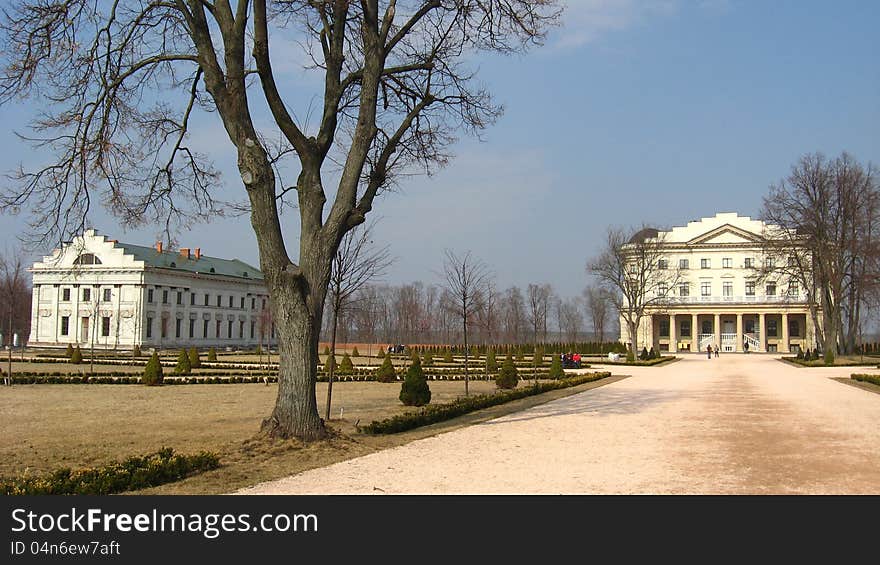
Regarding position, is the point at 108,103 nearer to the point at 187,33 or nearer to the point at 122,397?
the point at 187,33

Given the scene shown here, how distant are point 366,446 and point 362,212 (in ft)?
11.9

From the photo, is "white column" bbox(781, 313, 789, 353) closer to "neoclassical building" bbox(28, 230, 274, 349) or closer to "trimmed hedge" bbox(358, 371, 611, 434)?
"neoclassical building" bbox(28, 230, 274, 349)

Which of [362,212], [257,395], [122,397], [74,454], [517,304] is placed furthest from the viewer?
[517,304]

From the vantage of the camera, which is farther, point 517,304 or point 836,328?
point 517,304

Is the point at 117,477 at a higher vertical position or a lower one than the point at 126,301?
lower

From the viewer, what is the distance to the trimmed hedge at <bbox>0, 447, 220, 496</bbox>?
7281 mm

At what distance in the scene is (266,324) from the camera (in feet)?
202

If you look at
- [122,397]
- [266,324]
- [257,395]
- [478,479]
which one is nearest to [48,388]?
[122,397]

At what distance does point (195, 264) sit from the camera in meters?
78.6

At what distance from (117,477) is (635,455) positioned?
6.97 metres

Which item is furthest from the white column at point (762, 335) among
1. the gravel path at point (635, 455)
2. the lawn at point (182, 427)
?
the gravel path at point (635, 455)

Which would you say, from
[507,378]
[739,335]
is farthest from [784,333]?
[507,378]

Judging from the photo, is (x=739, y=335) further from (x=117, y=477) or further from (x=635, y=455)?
(x=117, y=477)

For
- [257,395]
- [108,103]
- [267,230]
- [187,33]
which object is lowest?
[257,395]
